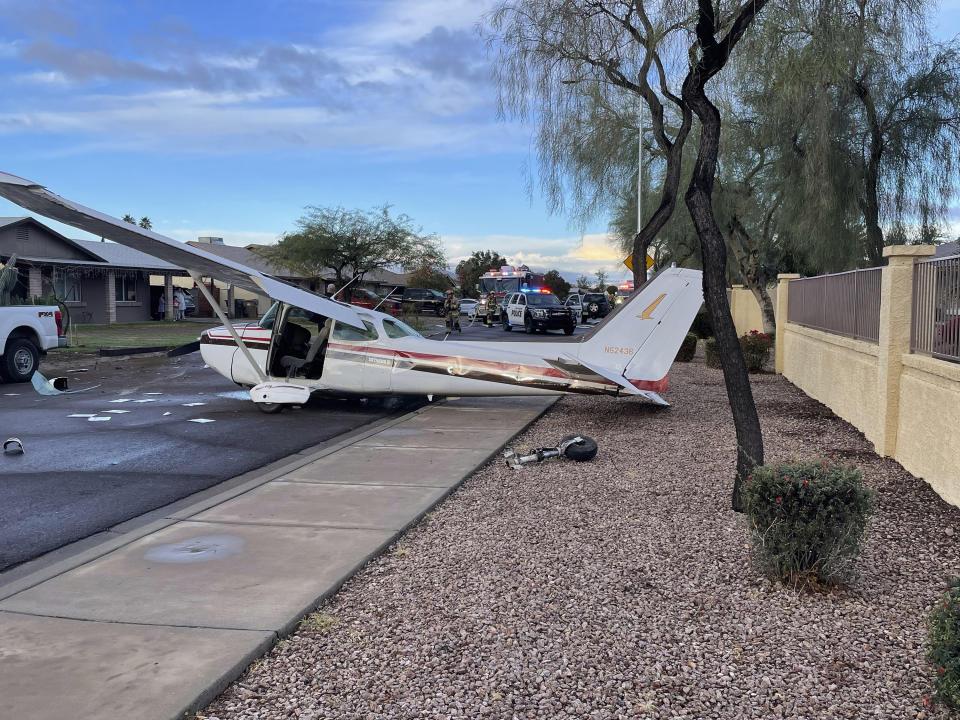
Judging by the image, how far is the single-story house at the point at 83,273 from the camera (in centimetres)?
3281

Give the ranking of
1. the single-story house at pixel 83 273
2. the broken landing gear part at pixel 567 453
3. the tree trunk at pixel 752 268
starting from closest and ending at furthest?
1. the broken landing gear part at pixel 567 453
2. the tree trunk at pixel 752 268
3. the single-story house at pixel 83 273

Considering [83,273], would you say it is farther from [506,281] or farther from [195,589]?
[195,589]

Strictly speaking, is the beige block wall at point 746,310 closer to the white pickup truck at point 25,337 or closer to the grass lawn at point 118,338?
the grass lawn at point 118,338

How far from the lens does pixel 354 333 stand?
460 inches

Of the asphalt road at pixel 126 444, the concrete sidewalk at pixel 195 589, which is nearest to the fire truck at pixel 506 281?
the asphalt road at pixel 126 444

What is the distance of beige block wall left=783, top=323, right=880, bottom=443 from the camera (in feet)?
30.4

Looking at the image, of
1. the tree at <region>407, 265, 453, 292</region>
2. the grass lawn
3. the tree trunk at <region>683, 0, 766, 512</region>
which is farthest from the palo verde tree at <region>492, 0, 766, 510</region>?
the tree at <region>407, 265, 453, 292</region>

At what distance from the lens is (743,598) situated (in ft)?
14.9

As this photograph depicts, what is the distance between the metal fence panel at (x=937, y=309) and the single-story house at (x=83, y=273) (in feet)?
96.3

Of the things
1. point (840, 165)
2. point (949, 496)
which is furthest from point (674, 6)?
point (840, 165)

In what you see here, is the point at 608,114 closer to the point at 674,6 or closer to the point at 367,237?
the point at 674,6

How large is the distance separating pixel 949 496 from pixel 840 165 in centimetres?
1391

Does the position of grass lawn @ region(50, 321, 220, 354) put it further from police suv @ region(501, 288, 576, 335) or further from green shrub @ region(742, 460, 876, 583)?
green shrub @ region(742, 460, 876, 583)

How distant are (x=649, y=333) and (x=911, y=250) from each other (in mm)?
3507
